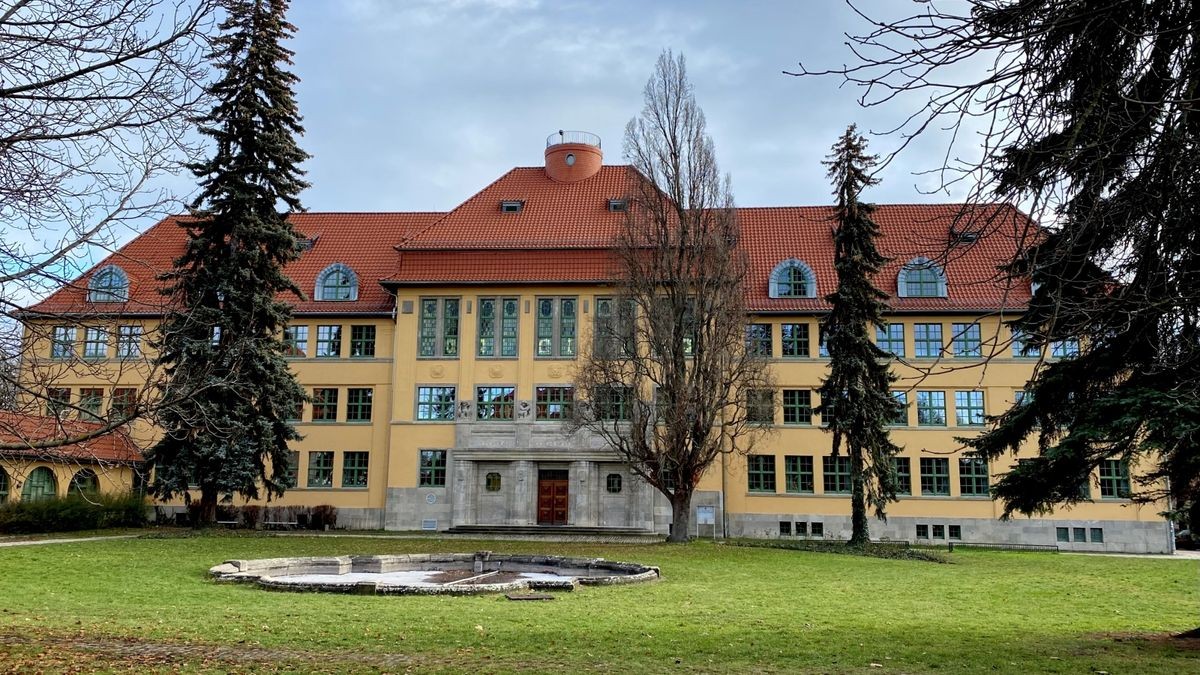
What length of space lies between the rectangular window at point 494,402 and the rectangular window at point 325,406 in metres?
6.40

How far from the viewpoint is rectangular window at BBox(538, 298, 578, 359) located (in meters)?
39.1

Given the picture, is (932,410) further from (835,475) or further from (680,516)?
(680,516)

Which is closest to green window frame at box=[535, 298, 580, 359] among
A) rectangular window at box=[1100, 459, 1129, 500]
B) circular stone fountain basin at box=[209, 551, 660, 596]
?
circular stone fountain basin at box=[209, 551, 660, 596]

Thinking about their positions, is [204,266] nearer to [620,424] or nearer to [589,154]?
[620,424]

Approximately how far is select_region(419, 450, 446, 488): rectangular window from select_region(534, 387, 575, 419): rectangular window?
13.9 ft

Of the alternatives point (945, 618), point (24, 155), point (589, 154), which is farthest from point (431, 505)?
point (24, 155)

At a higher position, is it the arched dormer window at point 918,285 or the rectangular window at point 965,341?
the arched dormer window at point 918,285

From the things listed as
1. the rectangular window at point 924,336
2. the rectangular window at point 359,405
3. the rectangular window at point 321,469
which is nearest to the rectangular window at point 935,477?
the rectangular window at point 924,336

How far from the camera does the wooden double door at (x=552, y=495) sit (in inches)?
1501

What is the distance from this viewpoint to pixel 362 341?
4088cm

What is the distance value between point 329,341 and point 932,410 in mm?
25261

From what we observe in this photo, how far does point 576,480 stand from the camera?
124ft

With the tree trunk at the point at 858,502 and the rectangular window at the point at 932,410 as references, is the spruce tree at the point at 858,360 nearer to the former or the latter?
the tree trunk at the point at 858,502

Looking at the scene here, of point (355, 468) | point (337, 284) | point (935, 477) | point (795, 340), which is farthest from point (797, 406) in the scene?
point (337, 284)
